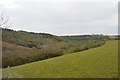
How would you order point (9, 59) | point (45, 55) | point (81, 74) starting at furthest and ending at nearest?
point (45, 55) < point (9, 59) < point (81, 74)

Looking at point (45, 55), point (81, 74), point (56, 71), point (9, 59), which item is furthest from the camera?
point (45, 55)

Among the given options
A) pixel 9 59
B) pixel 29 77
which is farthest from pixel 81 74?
pixel 9 59

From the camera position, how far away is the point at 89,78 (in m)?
6.91

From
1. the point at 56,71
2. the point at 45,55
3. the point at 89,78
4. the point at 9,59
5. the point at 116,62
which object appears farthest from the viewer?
the point at 45,55

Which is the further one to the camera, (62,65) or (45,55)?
(45,55)

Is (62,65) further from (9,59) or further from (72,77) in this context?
(9,59)

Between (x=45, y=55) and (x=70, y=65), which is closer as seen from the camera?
(x=70, y=65)

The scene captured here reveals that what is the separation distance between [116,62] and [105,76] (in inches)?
85.9

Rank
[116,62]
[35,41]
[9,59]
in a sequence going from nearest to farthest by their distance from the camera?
1. [116,62]
2. [9,59]
3. [35,41]

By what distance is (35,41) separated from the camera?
30625 millimetres

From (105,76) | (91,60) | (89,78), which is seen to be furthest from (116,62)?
(89,78)

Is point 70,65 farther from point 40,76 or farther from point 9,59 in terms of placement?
point 9,59

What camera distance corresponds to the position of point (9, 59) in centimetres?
1273

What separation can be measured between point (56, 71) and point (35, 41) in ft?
75.6
